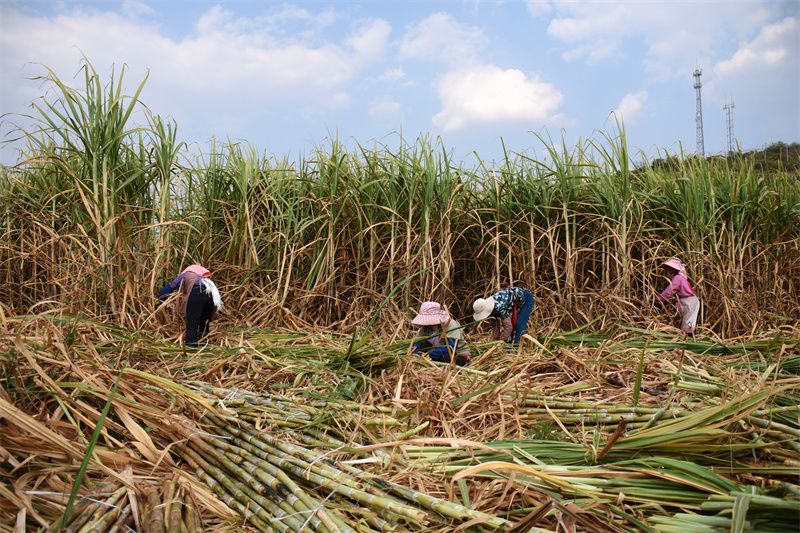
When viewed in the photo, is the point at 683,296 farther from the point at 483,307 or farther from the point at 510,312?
the point at 483,307

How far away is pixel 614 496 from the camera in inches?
69.4

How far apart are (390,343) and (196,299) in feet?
5.69

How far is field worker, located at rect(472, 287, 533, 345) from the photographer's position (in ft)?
14.8

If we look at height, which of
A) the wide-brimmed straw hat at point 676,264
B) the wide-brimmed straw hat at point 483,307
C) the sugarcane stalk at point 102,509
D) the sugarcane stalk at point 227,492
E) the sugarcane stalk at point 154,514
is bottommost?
the sugarcane stalk at point 227,492

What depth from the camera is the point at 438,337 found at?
3.91 meters

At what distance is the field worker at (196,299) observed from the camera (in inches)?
172

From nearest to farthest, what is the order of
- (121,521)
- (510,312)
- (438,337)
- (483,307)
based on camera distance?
(121,521) → (438,337) → (483,307) → (510,312)

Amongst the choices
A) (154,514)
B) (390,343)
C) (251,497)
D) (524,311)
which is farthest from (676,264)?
(154,514)

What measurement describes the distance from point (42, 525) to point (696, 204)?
18.3 feet

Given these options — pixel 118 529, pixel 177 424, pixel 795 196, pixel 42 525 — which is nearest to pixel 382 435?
pixel 177 424

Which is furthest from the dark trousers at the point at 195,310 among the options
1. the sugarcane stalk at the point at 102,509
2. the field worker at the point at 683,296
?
the field worker at the point at 683,296

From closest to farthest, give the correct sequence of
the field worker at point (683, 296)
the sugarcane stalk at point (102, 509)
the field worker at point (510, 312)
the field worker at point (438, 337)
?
the sugarcane stalk at point (102, 509) → the field worker at point (438, 337) → the field worker at point (510, 312) → the field worker at point (683, 296)

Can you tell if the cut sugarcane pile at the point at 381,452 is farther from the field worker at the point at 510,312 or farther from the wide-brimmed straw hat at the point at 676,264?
the wide-brimmed straw hat at the point at 676,264

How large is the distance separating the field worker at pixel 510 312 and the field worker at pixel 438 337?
1.67 ft
